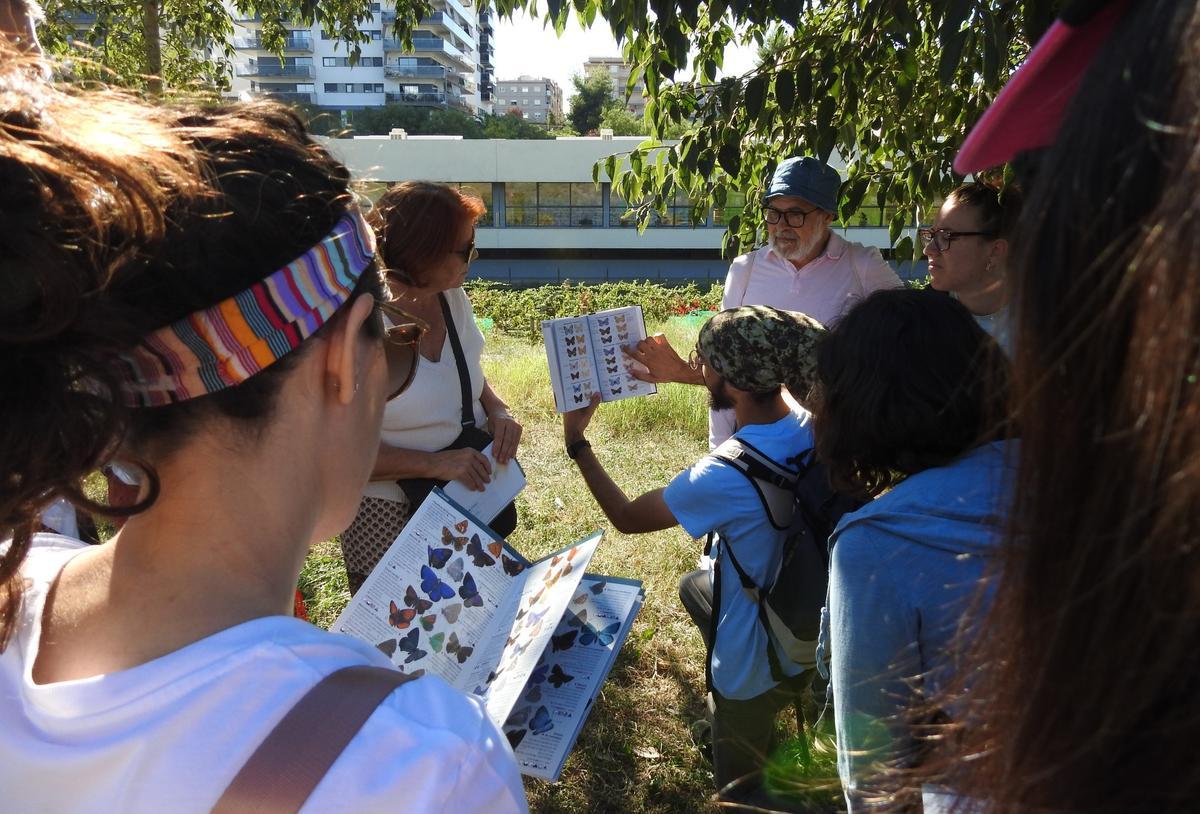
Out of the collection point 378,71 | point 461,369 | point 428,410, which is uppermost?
point 378,71

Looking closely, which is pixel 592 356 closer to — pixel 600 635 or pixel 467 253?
pixel 467 253

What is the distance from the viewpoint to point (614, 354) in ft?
9.68

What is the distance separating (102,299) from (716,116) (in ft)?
10.3

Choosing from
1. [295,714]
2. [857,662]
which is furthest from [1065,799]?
[857,662]

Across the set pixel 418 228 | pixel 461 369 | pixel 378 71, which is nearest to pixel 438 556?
pixel 461 369

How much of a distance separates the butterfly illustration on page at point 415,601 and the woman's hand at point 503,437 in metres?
0.90

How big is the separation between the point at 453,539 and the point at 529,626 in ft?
1.21

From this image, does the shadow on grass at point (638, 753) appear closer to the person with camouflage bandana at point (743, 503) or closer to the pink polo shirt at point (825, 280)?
the person with camouflage bandana at point (743, 503)

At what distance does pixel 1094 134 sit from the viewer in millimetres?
445

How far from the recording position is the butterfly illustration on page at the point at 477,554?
198 cm

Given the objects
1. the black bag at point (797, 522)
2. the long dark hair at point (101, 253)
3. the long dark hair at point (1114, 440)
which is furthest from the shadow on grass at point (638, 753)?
the long dark hair at point (1114, 440)

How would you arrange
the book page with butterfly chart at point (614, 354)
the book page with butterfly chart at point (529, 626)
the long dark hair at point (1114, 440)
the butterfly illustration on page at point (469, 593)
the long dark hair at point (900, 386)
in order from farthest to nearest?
the book page with butterfly chart at point (614, 354), the butterfly illustration on page at point (469, 593), the book page with butterfly chart at point (529, 626), the long dark hair at point (900, 386), the long dark hair at point (1114, 440)

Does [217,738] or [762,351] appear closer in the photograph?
[217,738]

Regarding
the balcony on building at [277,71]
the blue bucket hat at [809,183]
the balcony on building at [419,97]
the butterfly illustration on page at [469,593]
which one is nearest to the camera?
the butterfly illustration on page at [469,593]
